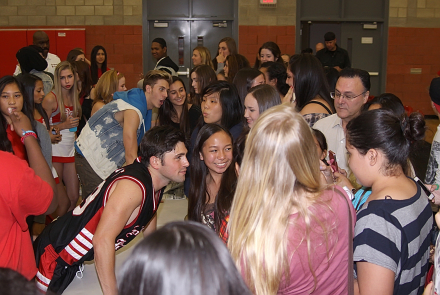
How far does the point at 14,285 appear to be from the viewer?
69 centimetres

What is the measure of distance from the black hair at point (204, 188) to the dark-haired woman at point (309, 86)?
75 centimetres

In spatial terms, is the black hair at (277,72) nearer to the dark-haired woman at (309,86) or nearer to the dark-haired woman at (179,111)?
the dark-haired woman at (179,111)

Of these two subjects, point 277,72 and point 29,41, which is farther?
point 29,41

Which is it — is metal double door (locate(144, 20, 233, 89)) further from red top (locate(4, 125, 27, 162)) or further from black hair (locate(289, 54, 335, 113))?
red top (locate(4, 125, 27, 162))

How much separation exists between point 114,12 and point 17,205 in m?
7.64

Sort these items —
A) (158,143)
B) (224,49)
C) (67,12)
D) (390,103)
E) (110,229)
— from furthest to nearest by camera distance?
(67,12) < (224,49) < (390,103) < (158,143) < (110,229)

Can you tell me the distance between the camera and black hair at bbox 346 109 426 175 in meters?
1.52

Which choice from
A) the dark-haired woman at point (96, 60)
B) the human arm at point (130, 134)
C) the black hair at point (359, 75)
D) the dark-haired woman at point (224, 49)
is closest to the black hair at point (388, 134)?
the black hair at point (359, 75)

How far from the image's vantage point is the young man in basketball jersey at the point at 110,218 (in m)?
1.86

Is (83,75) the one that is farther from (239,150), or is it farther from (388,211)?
(388,211)

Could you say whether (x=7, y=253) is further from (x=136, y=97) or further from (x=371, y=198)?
(x=136, y=97)

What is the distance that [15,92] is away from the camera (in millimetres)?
2752

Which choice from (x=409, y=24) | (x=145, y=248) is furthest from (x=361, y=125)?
(x=409, y=24)

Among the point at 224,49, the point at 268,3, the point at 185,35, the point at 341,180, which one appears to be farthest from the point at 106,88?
the point at 268,3
